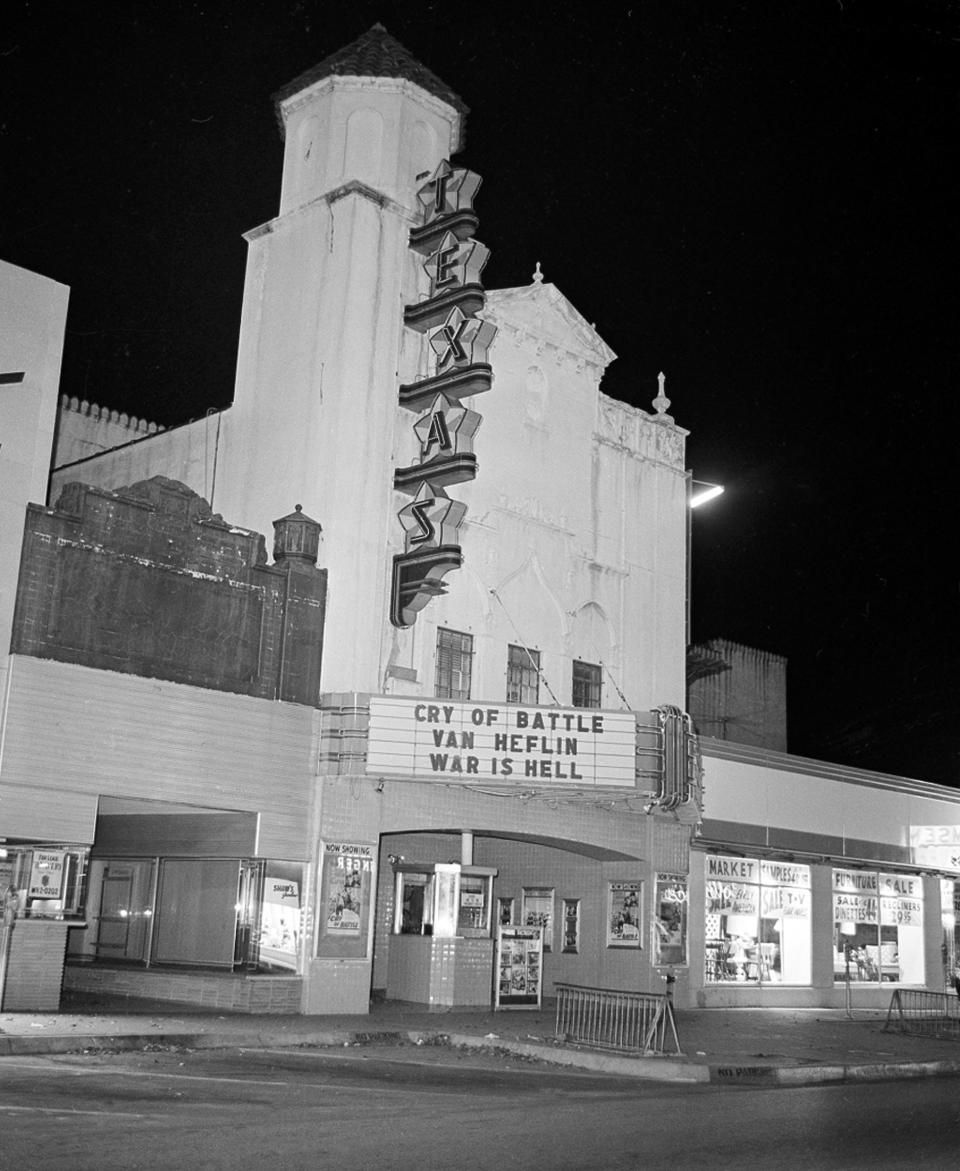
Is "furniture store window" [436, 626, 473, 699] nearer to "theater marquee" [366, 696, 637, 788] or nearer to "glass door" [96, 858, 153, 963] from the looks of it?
"theater marquee" [366, 696, 637, 788]

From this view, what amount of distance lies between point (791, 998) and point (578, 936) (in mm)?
5736

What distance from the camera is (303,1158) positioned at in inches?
384

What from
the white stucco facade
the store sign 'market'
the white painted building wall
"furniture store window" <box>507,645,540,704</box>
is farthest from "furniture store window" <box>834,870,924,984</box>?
the white stucco facade

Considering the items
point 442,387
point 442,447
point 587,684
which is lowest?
point 587,684

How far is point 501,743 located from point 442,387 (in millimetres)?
6420

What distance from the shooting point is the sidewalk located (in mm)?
16500

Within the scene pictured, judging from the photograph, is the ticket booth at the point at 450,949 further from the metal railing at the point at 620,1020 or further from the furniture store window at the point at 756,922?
the furniture store window at the point at 756,922

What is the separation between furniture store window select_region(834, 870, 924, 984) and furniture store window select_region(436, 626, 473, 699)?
11.9 meters

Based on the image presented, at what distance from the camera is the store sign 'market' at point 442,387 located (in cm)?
2298

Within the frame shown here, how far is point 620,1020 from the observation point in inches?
706

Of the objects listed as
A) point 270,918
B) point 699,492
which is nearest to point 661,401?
point 699,492

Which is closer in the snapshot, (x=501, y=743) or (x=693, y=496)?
(x=501, y=743)

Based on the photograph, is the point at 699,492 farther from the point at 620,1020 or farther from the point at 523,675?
the point at 620,1020

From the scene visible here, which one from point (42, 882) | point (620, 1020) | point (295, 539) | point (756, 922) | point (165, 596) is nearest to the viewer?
point (620, 1020)
